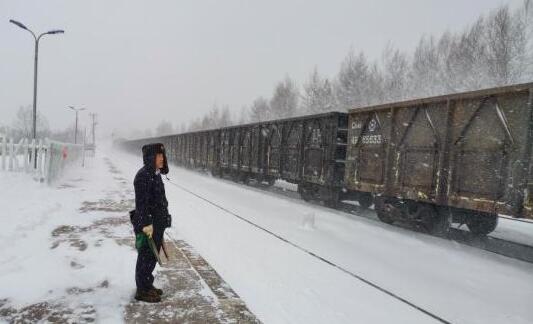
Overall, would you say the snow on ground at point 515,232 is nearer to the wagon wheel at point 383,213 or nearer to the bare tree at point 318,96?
the wagon wheel at point 383,213

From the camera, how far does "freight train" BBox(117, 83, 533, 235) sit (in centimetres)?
672

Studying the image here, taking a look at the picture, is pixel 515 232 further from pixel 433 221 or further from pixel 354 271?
pixel 354 271

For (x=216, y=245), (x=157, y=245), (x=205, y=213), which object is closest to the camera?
(x=157, y=245)

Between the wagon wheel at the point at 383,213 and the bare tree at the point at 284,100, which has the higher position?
the bare tree at the point at 284,100

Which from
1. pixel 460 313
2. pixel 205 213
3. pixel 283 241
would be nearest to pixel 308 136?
pixel 205 213

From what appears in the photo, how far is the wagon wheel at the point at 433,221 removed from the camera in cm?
861

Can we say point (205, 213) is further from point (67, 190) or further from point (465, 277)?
point (465, 277)

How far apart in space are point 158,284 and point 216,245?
86.7 inches

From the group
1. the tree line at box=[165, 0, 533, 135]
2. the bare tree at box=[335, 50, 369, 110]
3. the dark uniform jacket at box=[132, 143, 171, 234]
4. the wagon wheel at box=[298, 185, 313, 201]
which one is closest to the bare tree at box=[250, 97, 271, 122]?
the tree line at box=[165, 0, 533, 135]

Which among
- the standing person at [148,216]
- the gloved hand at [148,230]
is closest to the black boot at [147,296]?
the standing person at [148,216]

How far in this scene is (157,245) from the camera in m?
4.40

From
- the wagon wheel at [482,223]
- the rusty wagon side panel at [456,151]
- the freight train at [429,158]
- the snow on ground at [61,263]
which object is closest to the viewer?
the snow on ground at [61,263]

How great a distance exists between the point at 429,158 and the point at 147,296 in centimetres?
658

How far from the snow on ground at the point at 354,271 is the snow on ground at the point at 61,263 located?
1.41 meters
